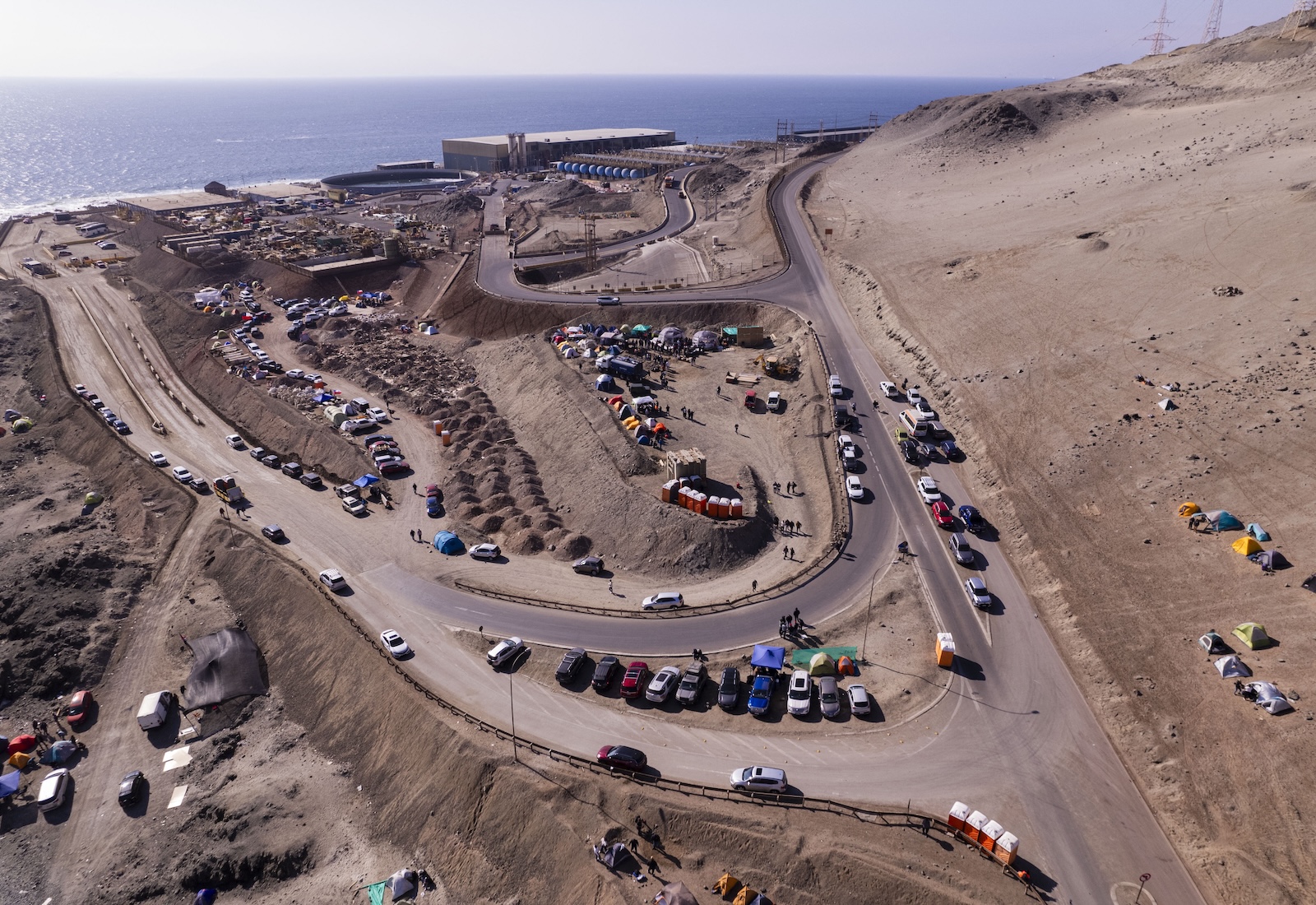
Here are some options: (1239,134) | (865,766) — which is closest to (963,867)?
(865,766)

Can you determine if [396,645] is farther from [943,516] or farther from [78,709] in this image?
[943,516]

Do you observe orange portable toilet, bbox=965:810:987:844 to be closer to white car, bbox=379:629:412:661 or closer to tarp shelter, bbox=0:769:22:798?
white car, bbox=379:629:412:661

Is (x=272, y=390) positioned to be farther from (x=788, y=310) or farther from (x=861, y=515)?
(x=861, y=515)

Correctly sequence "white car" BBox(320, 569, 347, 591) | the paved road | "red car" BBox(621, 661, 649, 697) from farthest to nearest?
"white car" BBox(320, 569, 347, 591)
"red car" BBox(621, 661, 649, 697)
the paved road

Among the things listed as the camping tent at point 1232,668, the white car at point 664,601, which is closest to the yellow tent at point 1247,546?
the camping tent at point 1232,668

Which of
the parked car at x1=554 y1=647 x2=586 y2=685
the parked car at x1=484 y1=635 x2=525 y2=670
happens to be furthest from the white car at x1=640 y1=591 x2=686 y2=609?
the parked car at x1=484 y1=635 x2=525 y2=670

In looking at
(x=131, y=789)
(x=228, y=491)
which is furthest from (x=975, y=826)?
(x=228, y=491)
